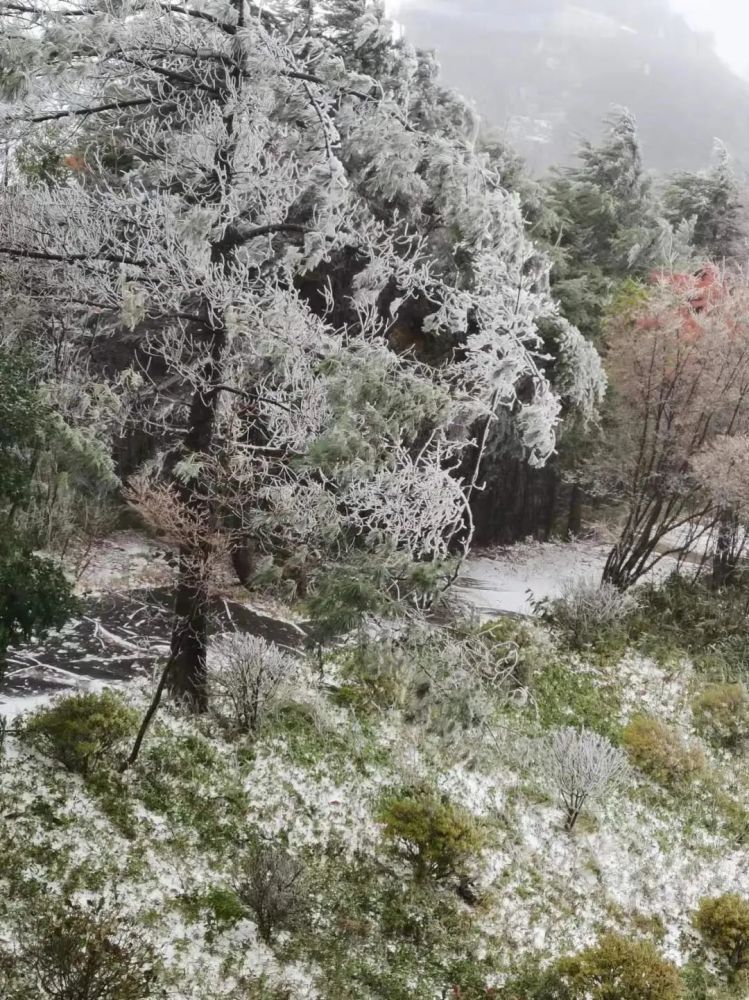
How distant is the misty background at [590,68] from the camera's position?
36906 mm

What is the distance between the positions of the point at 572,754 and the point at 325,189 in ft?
21.3

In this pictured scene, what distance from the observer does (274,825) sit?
729 cm

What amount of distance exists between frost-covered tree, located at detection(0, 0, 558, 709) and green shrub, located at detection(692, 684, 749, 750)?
6.11 metres

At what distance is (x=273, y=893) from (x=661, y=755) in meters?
5.99

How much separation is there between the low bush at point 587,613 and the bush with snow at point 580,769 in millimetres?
3921

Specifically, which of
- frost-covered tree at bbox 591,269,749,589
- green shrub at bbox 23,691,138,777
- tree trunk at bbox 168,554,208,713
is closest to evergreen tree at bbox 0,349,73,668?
tree trunk at bbox 168,554,208,713

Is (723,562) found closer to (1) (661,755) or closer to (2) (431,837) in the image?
(1) (661,755)

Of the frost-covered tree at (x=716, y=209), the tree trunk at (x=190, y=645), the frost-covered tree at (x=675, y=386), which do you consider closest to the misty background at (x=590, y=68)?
the frost-covered tree at (x=716, y=209)

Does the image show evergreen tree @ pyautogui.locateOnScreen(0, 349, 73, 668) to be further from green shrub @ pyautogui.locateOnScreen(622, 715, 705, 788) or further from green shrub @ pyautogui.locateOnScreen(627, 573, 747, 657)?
green shrub @ pyautogui.locateOnScreen(627, 573, 747, 657)

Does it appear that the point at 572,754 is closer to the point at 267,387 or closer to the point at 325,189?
the point at 267,387

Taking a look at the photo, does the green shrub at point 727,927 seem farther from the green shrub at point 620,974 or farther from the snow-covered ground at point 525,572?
the snow-covered ground at point 525,572

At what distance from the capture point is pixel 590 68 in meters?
46.5

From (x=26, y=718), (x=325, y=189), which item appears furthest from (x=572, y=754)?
(x=325, y=189)

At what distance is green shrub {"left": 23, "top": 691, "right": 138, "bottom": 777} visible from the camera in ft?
22.1
